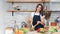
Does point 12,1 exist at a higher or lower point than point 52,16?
higher

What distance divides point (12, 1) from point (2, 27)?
476mm

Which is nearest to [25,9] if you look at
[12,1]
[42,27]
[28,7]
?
[28,7]

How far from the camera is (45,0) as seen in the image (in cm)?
252

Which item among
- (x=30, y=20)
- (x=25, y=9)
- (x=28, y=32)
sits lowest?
(x=28, y=32)

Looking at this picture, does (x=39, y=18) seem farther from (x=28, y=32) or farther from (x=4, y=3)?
(x=4, y=3)

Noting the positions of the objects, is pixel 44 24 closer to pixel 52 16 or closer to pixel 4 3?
pixel 52 16

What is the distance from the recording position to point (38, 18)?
2.51m

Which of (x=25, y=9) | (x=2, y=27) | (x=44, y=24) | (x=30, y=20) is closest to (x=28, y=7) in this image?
(x=25, y=9)

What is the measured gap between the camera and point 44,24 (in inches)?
98.7

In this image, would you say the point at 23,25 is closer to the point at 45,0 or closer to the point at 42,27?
the point at 42,27

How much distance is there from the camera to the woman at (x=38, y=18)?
2510 millimetres

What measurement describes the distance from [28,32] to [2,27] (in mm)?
463

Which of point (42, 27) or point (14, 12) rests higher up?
point (14, 12)

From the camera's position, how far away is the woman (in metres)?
2.51
